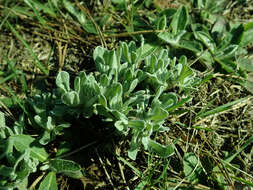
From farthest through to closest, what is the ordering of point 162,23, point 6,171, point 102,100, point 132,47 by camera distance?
1. point 162,23
2. point 132,47
3. point 102,100
4. point 6,171

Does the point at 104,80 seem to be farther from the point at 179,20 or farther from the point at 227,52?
the point at 227,52

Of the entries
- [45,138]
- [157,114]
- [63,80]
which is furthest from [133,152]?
[63,80]

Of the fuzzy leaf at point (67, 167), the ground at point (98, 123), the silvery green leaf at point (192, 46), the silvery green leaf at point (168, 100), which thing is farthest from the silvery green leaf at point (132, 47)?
the fuzzy leaf at point (67, 167)

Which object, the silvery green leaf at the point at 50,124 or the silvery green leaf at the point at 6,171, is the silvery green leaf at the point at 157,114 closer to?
the silvery green leaf at the point at 50,124

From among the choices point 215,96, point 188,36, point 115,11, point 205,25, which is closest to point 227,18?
point 205,25

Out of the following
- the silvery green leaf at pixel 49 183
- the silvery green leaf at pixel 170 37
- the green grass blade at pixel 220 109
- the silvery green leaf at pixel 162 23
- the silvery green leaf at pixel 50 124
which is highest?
the silvery green leaf at pixel 162 23

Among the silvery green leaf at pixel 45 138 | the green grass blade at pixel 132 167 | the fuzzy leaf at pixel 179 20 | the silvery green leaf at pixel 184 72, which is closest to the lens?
the silvery green leaf at pixel 45 138

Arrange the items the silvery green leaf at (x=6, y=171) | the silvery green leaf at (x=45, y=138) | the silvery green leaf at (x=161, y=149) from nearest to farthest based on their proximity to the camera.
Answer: the silvery green leaf at (x=6, y=171) < the silvery green leaf at (x=161, y=149) < the silvery green leaf at (x=45, y=138)
